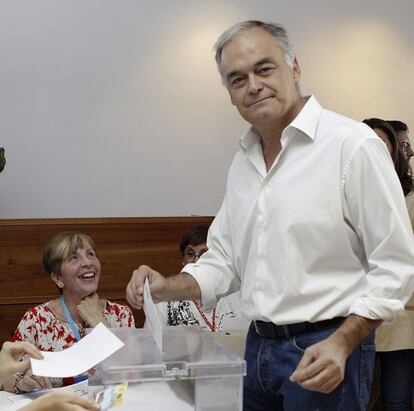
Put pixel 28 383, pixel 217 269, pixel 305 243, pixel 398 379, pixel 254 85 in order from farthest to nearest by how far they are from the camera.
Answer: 1. pixel 398 379
2. pixel 28 383
3. pixel 217 269
4. pixel 254 85
5. pixel 305 243

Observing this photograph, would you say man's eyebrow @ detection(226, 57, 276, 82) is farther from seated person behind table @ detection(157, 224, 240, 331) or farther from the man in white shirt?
seated person behind table @ detection(157, 224, 240, 331)

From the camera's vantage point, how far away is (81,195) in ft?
13.6

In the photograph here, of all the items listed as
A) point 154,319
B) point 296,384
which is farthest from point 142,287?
point 296,384

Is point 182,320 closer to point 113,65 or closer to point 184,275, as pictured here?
point 184,275

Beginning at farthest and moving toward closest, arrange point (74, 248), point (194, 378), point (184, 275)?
point (74, 248)
point (184, 275)
point (194, 378)

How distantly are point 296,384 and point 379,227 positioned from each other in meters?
0.40

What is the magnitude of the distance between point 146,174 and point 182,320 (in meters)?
1.44

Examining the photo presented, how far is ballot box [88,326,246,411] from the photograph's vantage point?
4.22 feet

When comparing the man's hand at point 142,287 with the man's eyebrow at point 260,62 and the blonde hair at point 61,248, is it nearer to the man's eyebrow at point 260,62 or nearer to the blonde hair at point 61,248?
the man's eyebrow at point 260,62

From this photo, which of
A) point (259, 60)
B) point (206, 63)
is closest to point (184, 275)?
point (259, 60)

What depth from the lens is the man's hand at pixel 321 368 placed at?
49.2 inches

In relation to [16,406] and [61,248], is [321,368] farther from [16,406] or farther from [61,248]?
[61,248]

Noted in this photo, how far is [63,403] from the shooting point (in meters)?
1.32

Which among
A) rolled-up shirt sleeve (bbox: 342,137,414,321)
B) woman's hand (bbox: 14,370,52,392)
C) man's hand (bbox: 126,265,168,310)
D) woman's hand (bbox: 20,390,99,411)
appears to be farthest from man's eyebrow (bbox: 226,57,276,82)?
woman's hand (bbox: 14,370,52,392)
